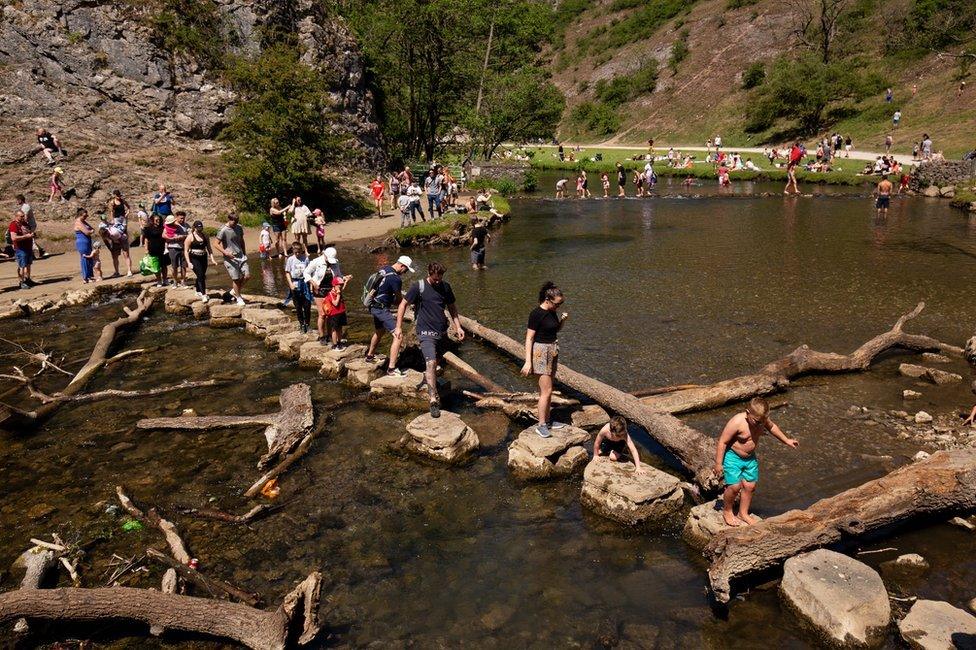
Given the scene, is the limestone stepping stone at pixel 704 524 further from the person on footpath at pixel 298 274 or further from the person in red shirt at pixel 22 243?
the person in red shirt at pixel 22 243

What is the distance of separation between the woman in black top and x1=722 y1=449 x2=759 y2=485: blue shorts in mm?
2628

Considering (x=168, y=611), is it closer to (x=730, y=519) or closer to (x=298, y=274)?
(x=730, y=519)

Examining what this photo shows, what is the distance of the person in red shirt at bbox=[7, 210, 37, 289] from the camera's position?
17.4m

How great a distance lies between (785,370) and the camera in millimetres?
10695

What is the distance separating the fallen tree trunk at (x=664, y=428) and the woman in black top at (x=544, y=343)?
4.45ft

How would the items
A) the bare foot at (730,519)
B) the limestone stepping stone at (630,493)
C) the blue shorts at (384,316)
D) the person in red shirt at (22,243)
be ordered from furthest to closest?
the person in red shirt at (22,243)
the blue shorts at (384,316)
the limestone stepping stone at (630,493)
the bare foot at (730,519)

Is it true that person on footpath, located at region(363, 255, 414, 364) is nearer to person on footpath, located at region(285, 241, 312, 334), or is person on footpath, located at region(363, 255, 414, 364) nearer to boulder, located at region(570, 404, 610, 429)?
person on footpath, located at region(285, 241, 312, 334)

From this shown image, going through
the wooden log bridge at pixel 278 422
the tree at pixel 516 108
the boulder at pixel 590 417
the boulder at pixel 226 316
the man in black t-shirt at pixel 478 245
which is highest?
the tree at pixel 516 108

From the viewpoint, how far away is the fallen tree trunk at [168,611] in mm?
5449

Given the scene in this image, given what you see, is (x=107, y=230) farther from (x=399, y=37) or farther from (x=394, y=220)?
(x=399, y=37)

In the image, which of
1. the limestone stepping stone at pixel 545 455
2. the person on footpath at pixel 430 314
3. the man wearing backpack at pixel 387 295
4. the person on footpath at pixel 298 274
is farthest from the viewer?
the person on footpath at pixel 298 274

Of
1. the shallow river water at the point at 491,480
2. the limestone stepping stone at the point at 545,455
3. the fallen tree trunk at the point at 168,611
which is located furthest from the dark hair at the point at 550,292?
the fallen tree trunk at the point at 168,611

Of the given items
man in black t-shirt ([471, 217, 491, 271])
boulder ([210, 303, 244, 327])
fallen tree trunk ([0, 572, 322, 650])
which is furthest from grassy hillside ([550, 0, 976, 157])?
fallen tree trunk ([0, 572, 322, 650])

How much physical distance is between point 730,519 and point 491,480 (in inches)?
122
